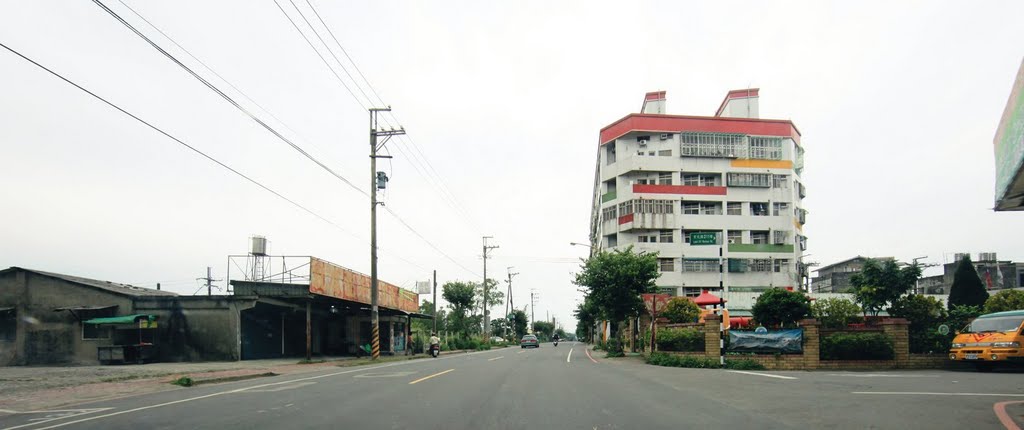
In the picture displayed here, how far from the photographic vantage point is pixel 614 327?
5909cm

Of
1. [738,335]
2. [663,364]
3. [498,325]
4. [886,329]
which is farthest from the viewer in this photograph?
[498,325]

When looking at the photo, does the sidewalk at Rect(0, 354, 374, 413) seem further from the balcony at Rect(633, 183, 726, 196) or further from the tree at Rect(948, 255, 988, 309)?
the balcony at Rect(633, 183, 726, 196)

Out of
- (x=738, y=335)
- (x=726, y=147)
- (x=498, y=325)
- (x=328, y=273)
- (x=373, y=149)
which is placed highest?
(x=726, y=147)

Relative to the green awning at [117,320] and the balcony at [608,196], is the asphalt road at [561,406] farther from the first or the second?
the balcony at [608,196]

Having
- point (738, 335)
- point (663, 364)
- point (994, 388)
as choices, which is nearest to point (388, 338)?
point (663, 364)

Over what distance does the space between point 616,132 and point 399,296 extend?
27414 millimetres

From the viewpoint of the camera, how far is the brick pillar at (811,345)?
22.3 metres

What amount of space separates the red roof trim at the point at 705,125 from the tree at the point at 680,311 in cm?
2953

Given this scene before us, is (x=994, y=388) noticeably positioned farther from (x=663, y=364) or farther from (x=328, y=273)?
(x=328, y=273)

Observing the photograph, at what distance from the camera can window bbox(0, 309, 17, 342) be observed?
89.0 feet

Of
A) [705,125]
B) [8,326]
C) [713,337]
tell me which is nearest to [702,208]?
[705,125]

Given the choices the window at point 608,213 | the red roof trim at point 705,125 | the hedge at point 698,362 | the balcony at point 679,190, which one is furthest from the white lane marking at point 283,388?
the red roof trim at point 705,125

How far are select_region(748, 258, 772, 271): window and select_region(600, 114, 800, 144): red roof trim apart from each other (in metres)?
11.3

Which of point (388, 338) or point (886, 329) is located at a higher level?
point (886, 329)
